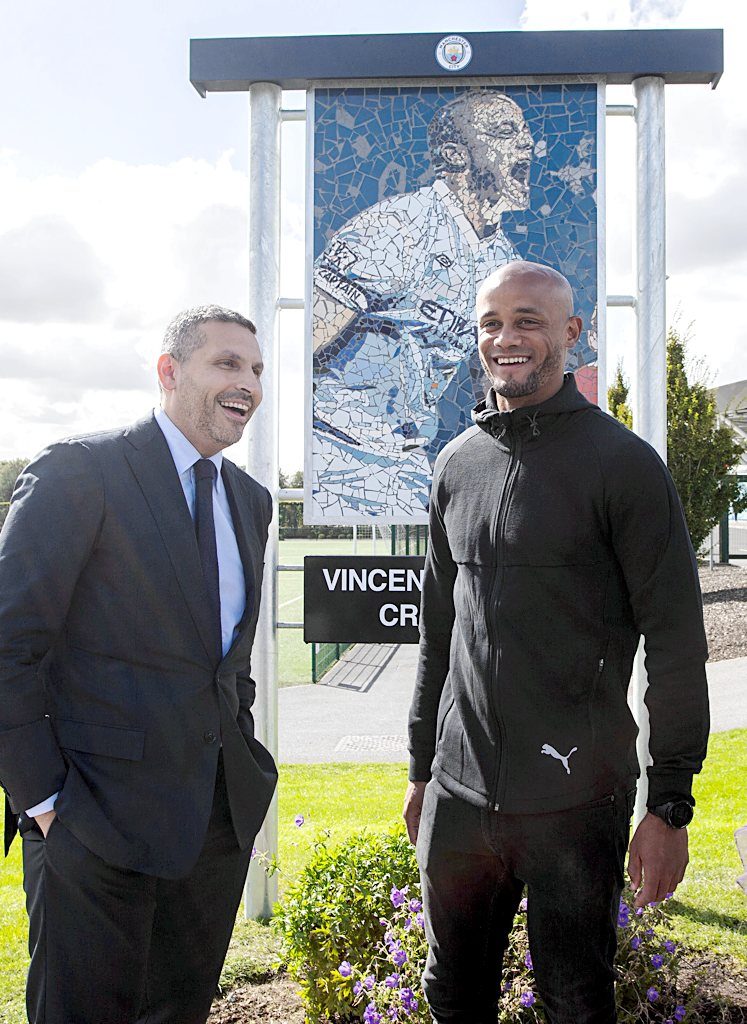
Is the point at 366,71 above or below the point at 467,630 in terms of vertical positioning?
above

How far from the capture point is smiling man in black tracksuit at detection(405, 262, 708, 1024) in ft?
7.28

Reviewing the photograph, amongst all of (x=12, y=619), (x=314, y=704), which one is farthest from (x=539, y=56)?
(x=314, y=704)

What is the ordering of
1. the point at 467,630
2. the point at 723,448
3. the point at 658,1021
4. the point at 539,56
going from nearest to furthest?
the point at 467,630 < the point at 658,1021 < the point at 539,56 < the point at 723,448

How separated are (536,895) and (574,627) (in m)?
0.68

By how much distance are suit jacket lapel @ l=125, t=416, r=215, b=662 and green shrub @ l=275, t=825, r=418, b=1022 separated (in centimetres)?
134

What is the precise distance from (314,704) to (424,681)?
8.19m

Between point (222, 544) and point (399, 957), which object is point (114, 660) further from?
point (399, 957)

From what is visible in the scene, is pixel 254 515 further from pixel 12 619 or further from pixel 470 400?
pixel 470 400

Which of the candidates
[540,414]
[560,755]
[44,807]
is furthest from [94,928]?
[540,414]

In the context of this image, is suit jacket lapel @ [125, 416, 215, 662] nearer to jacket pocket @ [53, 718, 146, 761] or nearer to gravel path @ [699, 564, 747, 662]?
jacket pocket @ [53, 718, 146, 761]

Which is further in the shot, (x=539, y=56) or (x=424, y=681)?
(x=539, y=56)

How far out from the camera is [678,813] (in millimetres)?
2221

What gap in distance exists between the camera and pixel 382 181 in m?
4.05

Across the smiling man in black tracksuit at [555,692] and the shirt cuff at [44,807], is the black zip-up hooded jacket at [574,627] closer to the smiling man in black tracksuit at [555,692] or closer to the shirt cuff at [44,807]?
the smiling man in black tracksuit at [555,692]
